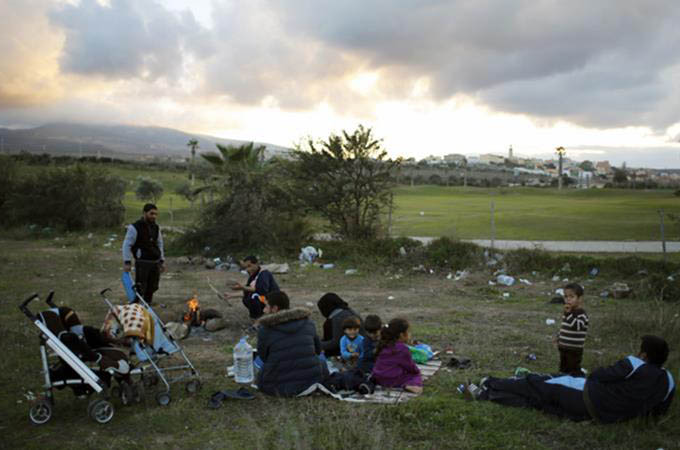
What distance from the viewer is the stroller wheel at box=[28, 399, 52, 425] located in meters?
5.35

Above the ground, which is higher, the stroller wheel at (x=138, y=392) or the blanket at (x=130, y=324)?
the blanket at (x=130, y=324)

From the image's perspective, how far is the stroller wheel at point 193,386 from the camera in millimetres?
6129

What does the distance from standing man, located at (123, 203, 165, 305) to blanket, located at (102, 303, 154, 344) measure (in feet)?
10.9

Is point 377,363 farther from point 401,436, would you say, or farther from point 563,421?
point 563,421

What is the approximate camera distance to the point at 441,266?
15.1m

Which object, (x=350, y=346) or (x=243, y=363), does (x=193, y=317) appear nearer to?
(x=243, y=363)

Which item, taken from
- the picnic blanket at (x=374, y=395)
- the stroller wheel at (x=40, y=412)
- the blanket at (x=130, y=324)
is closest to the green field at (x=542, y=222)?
the picnic blanket at (x=374, y=395)

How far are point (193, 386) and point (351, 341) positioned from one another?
6.35ft

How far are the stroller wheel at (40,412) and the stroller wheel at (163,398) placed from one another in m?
0.98

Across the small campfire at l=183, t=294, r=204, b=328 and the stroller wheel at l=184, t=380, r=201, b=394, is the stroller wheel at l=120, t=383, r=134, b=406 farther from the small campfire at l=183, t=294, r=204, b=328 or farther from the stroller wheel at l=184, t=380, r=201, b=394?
the small campfire at l=183, t=294, r=204, b=328

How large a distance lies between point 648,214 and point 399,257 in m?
15.6

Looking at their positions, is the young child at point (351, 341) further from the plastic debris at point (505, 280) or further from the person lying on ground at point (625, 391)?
the plastic debris at point (505, 280)

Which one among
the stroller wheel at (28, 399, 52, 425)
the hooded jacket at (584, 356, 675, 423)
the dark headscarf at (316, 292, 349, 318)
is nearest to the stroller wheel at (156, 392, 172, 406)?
the stroller wheel at (28, 399, 52, 425)

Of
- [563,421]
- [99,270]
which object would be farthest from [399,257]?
[563,421]
